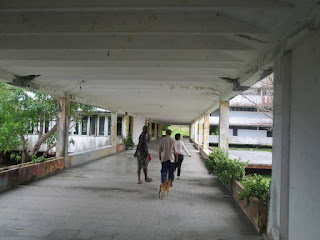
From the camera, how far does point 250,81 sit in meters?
5.27

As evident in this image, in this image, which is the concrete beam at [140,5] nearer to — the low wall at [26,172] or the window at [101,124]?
the low wall at [26,172]

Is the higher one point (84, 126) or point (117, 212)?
point (84, 126)

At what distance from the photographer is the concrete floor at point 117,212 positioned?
376 cm

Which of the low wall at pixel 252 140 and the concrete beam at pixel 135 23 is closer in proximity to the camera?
the concrete beam at pixel 135 23

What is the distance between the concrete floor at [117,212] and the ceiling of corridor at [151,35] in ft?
8.51

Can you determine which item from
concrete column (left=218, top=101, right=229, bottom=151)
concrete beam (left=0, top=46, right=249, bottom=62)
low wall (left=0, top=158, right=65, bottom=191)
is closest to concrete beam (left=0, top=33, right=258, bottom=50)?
concrete beam (left=0, top=46, right=249, bottom=62)

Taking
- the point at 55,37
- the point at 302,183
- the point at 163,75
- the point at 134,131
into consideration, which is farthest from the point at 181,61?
the point at 134,131

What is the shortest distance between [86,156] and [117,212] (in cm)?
701

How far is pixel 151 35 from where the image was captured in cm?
370

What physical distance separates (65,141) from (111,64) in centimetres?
512

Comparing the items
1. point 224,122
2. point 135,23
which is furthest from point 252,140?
point 135,23

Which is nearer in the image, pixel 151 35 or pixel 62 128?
pixel 151 35

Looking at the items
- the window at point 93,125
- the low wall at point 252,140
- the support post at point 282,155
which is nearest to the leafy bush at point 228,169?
the support post at point 282,155

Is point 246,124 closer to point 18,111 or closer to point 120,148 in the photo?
point 120,148
